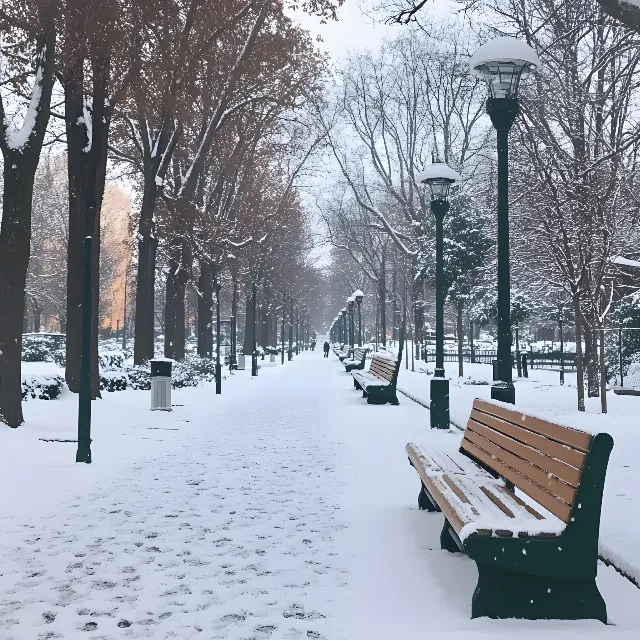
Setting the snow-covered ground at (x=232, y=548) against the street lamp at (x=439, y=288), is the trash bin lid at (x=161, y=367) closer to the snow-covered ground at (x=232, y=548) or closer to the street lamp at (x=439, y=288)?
the snow-covered ground at (x=232, y=548)

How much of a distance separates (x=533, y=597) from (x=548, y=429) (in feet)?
3.20

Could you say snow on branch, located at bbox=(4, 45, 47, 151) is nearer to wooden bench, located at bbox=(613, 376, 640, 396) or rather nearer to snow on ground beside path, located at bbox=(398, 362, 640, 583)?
snow on ground beside path, located at bbox=(398, 362, 640, 583)

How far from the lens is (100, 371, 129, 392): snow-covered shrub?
2017 cm

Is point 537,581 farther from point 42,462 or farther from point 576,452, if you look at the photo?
point 42,462

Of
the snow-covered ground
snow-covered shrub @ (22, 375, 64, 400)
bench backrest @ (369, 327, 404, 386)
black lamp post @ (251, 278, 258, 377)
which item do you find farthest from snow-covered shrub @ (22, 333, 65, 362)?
the snow-covered ground

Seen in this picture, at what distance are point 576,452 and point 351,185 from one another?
4226cm

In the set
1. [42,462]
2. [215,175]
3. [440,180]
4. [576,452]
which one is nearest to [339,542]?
[576,452]

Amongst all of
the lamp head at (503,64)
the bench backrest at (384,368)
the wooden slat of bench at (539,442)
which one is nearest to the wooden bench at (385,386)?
the bench backrest at (384,368)

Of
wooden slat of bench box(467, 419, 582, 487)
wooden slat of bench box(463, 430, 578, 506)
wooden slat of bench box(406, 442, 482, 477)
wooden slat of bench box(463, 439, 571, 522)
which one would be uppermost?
wooden slat of bench box(467, 419, 582, 487)

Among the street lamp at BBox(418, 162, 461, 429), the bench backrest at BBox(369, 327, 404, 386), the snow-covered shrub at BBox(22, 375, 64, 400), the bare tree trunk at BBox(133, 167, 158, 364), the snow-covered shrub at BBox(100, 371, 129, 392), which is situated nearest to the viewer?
the street lamp at BBox(418, 162, 461, 429)

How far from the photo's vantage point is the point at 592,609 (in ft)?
14.2

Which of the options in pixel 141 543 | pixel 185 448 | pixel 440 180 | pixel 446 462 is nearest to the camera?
pixel 141 543

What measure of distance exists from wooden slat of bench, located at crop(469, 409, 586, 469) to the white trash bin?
11.0 metres

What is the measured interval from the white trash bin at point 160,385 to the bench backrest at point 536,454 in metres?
10.9
